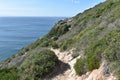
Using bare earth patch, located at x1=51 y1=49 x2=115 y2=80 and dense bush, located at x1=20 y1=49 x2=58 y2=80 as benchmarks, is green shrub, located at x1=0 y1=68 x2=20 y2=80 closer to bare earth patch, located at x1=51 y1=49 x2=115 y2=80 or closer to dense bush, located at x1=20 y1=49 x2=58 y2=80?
dense bush, located at x1=20 y1=49 x2=58 y2=80

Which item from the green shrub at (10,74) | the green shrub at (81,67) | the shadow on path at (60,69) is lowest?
the green shrub at (10,74)

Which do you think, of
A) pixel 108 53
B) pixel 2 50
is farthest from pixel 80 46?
pixel 2 50

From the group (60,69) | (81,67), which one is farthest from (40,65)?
(81,67)

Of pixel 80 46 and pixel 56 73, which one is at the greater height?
pixel 80 46

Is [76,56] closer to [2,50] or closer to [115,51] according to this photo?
[115,51]

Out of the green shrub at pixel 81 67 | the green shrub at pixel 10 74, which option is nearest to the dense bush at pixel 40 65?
the green shrub at pixel 10 74

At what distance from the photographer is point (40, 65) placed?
13.0 metres

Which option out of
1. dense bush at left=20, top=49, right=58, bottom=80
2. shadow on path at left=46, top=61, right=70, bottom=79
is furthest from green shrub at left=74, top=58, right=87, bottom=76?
dense bush at left=20, top=49, right=58, bottom=80

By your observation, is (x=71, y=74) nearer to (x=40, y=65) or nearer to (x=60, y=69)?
(x=60, y=69)

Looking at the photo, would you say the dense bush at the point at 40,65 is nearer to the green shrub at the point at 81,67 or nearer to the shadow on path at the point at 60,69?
the shadow on path at the point at 60,69

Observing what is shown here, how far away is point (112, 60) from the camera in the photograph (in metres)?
10.2

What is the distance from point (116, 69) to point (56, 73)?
4168 mm

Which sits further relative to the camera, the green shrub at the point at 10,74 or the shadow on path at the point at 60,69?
the green shrub at the point at 10,74

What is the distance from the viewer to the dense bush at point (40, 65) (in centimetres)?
1264
